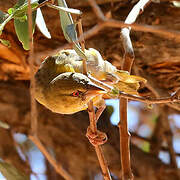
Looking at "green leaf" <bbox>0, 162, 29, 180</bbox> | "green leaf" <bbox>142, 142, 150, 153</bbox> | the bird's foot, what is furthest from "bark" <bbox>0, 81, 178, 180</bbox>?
"green leaf" <bbox>0, 162, 29, 180</bbox>

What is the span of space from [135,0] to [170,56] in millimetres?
343

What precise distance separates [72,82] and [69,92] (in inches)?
1.6

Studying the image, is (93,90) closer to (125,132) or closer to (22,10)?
(125,132)

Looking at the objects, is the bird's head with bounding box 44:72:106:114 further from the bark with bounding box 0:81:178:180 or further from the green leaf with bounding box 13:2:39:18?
the bark with bounding box 0:81:178:180

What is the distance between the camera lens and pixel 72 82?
153cm

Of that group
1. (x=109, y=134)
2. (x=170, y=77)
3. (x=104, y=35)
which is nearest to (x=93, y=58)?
(x=104, y=35)

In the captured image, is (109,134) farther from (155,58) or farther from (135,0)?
(135,0)

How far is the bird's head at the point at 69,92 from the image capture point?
1499 millimetres

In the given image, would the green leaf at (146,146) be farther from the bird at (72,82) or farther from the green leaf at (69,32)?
the green leaf at (69,32)

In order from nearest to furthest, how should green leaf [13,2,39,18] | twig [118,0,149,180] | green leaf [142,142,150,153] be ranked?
1. green leaf [13,2,39,18]
2. twig [118,0,149,180]
3. green leaf [142,142,150,153]

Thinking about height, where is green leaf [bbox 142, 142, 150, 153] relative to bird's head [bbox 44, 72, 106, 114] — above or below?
below

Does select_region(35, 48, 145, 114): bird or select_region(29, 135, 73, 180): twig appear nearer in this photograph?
select_region(29, 135, 73, 180): twig

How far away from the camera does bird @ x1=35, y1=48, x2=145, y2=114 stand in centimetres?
152

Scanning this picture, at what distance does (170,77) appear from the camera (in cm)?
214
